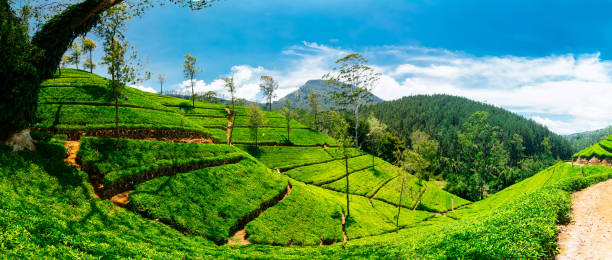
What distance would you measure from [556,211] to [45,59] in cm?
4588

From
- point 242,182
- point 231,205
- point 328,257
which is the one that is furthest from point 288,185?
point 328,257

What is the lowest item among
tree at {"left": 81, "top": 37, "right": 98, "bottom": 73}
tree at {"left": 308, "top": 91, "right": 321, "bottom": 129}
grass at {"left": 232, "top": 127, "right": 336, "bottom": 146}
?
grass at {"left": 232, "top": 127, "right": 336, "bottom": 146}

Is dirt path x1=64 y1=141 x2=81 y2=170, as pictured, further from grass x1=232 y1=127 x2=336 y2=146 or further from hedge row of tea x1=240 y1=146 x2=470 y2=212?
grass x1=232 y1=127 x2=336 y2=146

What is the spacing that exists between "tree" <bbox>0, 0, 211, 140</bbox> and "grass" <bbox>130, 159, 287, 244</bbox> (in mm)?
11075

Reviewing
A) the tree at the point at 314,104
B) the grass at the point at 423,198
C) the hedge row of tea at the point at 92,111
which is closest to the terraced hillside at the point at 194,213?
the hedge row of tea at the point at 92,111

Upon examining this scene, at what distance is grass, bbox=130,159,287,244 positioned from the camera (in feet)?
68.4

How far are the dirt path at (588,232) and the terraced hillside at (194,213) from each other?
2.45 ft

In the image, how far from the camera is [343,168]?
59.4 meters

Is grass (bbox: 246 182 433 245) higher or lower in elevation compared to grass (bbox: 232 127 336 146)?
lower

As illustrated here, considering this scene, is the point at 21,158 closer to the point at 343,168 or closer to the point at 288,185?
the point at 288,185

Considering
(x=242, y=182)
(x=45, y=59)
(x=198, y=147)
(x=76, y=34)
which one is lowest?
(x=242, y=182)

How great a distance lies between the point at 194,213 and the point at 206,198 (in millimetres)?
2810

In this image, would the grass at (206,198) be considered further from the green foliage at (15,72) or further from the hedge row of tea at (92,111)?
the hedge row of tea at (92,111)

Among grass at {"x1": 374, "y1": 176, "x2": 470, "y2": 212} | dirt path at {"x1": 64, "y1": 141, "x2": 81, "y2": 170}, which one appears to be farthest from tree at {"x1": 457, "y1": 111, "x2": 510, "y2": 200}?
dirt path at {"x1": 64, "y1": 141, "x2": 81, "y2": 170}
